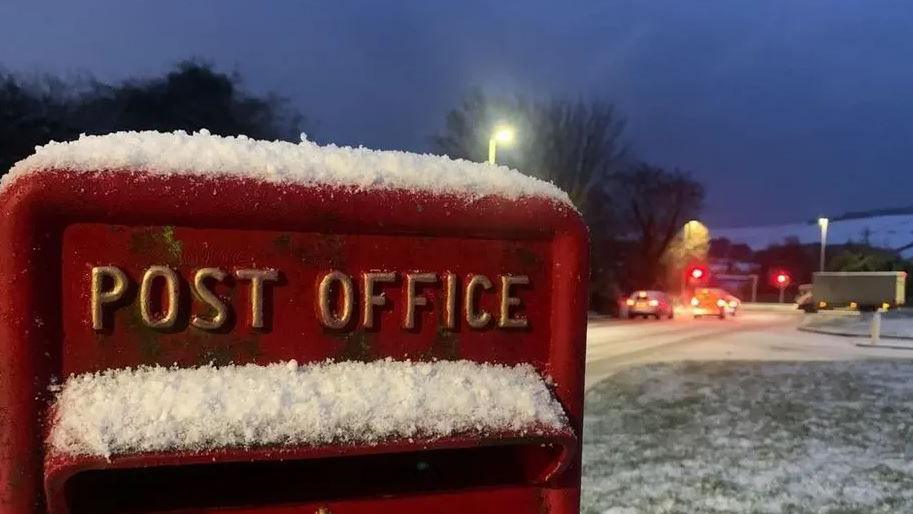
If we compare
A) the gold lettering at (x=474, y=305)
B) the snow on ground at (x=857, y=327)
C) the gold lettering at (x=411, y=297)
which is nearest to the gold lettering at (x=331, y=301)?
the gold lettering at (x=411, y=297)

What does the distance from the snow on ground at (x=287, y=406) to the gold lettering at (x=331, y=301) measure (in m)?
0.08

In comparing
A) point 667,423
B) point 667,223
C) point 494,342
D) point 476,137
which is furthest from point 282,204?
point 667,223

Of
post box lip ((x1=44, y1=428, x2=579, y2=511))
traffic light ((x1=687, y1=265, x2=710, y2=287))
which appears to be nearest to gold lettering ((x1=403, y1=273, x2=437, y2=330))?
post box lip ((x1=44, y1=428, x2=579, y2=511))

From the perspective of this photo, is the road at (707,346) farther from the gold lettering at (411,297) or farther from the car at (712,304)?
the gold lettering at (411,297)

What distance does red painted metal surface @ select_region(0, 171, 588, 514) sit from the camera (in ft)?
4.40

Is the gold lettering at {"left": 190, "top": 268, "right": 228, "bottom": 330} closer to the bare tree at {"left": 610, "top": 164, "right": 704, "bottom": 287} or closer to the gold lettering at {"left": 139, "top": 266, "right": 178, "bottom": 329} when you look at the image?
the gold lettering at {"left": 139, "top": 266, "right": 178, "bottom": 329}

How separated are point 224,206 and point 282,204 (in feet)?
0.33

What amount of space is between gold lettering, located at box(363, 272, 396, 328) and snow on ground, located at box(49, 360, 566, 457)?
9 centimetres

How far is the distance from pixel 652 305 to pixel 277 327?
100 feet

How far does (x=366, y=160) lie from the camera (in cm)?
159

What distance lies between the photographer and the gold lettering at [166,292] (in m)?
1.41

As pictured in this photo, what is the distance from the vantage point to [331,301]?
5.01 ft

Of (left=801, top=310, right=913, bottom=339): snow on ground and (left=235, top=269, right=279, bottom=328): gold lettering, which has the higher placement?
(left=235, top=269, right=279, bottom=328): gold lettering

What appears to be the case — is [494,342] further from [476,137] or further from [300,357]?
[476,137]
